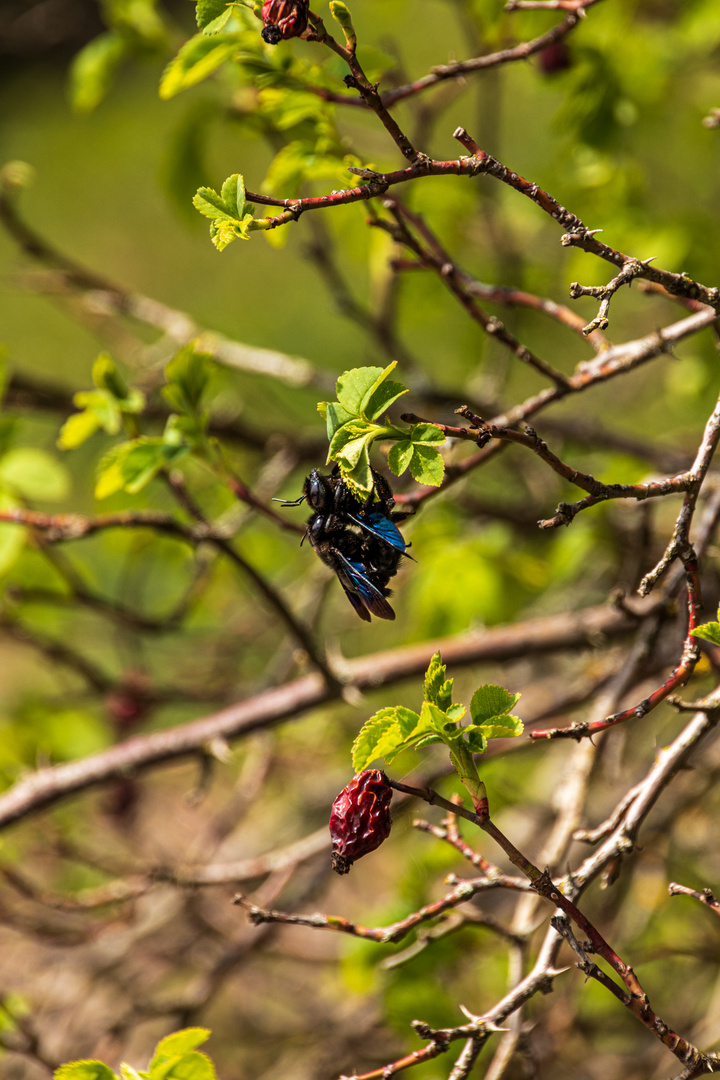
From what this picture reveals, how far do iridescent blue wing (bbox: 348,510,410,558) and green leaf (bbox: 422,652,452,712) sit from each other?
0.15 meters

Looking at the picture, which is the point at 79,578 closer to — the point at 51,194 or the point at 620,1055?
the point at 620,1055

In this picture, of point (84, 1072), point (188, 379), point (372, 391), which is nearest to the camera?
point (372, 391)

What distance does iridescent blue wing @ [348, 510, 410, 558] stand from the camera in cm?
96

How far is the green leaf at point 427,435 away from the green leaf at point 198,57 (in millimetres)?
732

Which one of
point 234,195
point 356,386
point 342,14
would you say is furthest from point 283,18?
point 356,386

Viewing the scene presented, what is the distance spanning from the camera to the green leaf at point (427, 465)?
856 millimetres

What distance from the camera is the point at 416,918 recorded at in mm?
958

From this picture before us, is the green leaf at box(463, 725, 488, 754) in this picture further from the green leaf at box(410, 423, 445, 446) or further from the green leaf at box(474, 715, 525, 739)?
the green leaf at box(410, 423, 445, 446)

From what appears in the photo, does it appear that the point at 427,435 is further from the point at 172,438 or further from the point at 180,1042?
the point at 180,1042

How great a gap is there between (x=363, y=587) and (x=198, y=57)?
32.3 inches

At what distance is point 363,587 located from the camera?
1.01m

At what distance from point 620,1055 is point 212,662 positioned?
1.87m

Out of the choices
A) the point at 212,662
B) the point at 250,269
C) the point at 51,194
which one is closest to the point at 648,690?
the point at 212,662

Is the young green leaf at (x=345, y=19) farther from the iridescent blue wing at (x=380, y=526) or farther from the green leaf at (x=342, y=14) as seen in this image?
the iridescent blue wing at (x=380, y=526)
